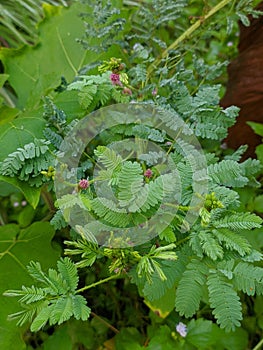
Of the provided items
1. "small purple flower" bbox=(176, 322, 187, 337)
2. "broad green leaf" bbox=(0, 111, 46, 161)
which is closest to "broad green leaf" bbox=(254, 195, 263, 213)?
"small purple flower" bbox=(176, 322, 187, 337)

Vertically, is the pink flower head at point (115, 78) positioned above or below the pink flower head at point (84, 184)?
above

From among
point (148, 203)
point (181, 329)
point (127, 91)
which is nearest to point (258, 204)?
point (181, 329)

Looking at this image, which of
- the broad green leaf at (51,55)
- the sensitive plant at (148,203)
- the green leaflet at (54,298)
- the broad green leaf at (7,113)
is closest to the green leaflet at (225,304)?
the sensitive plant at (148,203)

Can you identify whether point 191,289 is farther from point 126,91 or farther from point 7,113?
point 7,113

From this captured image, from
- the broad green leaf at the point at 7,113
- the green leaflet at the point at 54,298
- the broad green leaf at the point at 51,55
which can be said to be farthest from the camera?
the broad green leaf at the point at 51,55

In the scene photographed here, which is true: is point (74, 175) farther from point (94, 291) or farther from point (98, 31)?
point (94, 291)

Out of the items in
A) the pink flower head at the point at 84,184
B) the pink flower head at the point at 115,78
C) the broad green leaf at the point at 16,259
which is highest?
the pink flower head at the point at 115,78

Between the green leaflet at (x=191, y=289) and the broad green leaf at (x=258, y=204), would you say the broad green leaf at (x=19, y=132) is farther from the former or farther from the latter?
the broad green leaf at (x=258, y=204)
